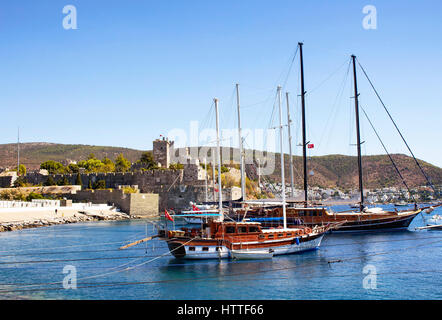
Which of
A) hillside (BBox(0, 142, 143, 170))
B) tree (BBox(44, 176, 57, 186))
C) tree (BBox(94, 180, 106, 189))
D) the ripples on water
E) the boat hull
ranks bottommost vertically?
the ripples on water

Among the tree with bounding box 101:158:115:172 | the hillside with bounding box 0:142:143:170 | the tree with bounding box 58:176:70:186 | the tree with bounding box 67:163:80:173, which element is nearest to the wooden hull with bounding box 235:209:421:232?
the tree with bounding box 58:176:70:186

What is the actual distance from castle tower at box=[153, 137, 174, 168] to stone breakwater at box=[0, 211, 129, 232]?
18489 mm

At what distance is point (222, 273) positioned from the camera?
18.0m

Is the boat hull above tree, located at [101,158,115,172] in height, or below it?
below

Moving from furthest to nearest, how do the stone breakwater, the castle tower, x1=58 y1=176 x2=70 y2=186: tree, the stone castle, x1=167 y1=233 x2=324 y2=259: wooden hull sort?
the castle tower → x1=58 y1=176 x2=70 y2=186: tree → the stone castle → the stone breakwater → x1=167 y1=233 x2=324 y2=259: wooden hull

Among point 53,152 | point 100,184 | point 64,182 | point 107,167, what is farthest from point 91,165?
point 53,152

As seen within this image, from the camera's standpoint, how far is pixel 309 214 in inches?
1241

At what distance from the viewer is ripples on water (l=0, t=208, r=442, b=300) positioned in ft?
49.1

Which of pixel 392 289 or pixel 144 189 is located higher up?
pixel 144 189

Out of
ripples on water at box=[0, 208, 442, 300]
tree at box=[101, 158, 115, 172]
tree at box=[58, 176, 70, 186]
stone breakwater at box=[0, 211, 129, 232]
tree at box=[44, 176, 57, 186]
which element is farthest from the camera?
tree at box=[101, 158, 115, 172]

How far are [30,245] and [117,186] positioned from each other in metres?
33.8

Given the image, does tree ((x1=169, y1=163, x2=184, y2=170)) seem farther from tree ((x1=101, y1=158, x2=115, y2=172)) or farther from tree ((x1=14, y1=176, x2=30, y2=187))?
tree ((x1=14, y1=176, x2=30, y2=187))
